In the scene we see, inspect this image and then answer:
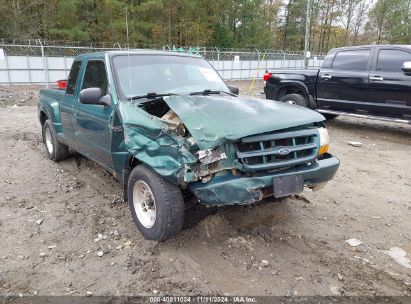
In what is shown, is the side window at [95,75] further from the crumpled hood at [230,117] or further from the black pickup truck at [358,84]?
the black pickup truck at [358,84]

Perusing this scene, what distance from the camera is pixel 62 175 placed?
5.70m

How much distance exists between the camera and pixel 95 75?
15.4ft

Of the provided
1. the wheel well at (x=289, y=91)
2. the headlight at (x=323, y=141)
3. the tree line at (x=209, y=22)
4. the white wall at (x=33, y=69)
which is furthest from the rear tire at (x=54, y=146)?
the tree line at (x=209, y=22)

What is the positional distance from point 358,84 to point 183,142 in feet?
21.0

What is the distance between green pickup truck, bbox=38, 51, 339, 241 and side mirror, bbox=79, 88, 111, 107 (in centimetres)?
1

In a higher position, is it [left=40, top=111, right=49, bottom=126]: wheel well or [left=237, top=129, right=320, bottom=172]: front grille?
[left=237, top=129, right=320, bottom=172]: front grille

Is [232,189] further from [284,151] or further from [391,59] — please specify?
[391,59]

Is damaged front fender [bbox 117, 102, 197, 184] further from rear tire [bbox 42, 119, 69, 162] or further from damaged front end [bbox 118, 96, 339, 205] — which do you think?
rear tire [bbox 42, 119, 69, 162]

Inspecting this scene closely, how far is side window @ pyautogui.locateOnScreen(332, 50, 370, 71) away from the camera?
8.43 m

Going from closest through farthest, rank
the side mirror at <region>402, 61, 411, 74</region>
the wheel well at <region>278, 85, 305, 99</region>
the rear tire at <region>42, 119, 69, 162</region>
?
the rear tire at <region>42, 119, 69, 162</region> < the side mirror at <region>402, 61, 411, 74</region> < the wheel well at <region>278, 85, 305, 99</region>

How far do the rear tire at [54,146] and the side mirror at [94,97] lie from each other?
7.40ft

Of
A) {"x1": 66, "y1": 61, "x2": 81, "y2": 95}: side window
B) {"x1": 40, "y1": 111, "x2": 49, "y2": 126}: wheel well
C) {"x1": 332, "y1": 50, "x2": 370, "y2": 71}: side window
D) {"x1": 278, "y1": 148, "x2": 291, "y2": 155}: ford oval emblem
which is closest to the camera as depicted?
{"x1": 278, "y1": 148, "x2": 291, "y2": 155}: ford oval emblem

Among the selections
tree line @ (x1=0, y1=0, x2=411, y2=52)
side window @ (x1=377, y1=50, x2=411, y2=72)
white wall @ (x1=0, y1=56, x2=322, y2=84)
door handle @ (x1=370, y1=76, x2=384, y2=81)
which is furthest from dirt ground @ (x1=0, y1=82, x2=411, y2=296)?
tree line @ (x1=0, y1=0, x2=411, y2=52)

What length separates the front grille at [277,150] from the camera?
3.18m
